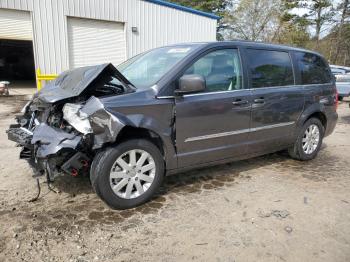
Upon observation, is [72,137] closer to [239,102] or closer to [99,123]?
[99,123]

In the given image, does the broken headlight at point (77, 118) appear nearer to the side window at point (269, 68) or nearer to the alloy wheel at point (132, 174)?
the alloy wheel at point (132, 174)

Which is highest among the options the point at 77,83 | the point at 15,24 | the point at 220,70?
the point at 15,24

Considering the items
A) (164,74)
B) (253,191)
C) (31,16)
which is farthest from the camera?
(31,16)

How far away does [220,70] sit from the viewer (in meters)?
3.74

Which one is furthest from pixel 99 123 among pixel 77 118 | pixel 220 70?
pixel 220 70

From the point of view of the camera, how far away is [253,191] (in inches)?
150

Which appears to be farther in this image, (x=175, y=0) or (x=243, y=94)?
(x=175, y=0)

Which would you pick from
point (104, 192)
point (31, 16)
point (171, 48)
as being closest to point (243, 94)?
point (171, 48)

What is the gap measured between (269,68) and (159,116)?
77.0 inches

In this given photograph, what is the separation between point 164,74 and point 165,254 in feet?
6.10

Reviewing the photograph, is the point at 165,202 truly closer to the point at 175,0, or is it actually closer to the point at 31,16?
the point at 31,16

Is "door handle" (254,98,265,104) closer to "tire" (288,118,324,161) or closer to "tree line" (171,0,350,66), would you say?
"tire" (288,118,324,161)

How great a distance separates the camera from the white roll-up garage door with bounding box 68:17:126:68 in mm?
11797

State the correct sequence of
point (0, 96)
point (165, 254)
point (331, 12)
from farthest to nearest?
point (331, 12) → point (0, 96) → point (165, 254)
